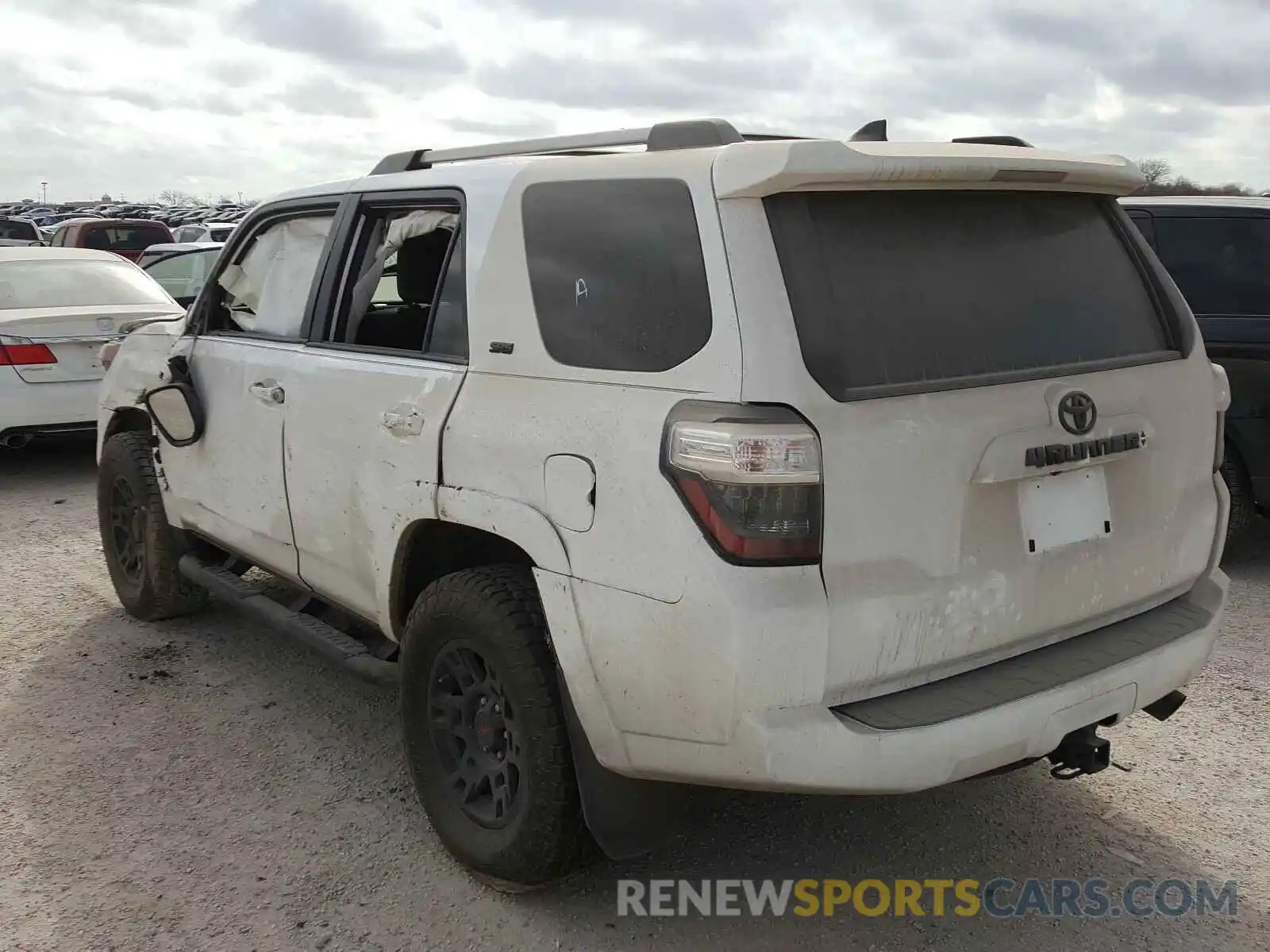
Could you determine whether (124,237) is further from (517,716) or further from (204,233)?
(517,716)

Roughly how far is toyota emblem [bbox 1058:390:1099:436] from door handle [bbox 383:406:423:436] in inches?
63.2

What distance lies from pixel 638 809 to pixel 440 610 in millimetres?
724

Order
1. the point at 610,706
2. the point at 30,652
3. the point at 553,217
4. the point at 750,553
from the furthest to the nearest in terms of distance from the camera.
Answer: the point at 30,652 → the point at 553,217 → the point at 610,706 → the point at 750,553

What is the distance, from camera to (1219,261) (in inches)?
225

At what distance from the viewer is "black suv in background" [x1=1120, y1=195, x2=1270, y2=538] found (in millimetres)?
5484

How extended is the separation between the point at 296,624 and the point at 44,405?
4.74 m

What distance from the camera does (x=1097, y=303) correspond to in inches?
116

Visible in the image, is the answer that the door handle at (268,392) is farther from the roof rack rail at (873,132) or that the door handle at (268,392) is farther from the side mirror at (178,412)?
the roof rack rail at (873,132)

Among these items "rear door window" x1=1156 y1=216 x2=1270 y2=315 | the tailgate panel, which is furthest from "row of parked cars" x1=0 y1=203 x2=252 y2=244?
"rear door window" x1=1156 y1=216 x2=1270 y2=315

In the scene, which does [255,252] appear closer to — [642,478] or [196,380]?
[196,380]

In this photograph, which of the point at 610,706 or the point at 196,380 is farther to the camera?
the point at 196,380

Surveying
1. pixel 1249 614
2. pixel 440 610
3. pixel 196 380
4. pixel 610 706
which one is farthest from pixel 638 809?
pixel 1249 614

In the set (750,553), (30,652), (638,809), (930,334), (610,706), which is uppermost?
(930,334)

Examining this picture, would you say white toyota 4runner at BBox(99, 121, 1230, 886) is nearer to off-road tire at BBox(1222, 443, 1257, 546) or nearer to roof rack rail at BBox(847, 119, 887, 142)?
roof rack rail at BBox(847, 119, 887, 142)
